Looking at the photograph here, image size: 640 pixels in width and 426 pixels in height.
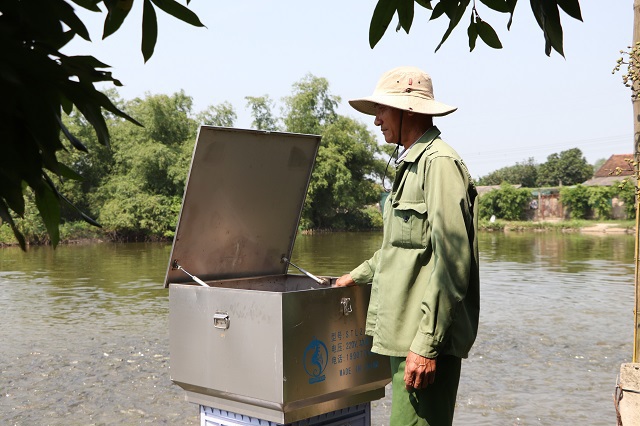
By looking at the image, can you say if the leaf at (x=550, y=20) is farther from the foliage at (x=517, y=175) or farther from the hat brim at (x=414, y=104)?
the foliage at (x=517, y=175)

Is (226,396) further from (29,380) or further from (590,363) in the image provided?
(590,363)

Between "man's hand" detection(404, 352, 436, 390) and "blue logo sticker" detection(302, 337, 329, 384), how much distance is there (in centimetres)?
38

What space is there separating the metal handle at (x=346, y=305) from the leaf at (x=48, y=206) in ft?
6.97

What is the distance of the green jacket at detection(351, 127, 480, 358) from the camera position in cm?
305

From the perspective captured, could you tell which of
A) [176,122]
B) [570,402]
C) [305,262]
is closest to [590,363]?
[570,402]

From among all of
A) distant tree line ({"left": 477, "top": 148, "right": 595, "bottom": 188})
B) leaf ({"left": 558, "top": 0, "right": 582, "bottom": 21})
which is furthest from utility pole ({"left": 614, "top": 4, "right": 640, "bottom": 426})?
distant tree line ({"left": 477, "top": 148, "right": 595, "bottom": 188})

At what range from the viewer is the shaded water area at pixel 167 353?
688 cm

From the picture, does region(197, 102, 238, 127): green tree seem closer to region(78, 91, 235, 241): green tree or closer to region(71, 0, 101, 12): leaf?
region(78, 91, 235, 241): green tree

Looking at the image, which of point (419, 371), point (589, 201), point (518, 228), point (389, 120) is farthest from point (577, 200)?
point (419, 371)

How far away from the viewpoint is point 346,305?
343 centimetres

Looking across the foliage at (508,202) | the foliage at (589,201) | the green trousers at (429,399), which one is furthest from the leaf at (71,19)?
the foliage at (508,202)

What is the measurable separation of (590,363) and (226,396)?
6.56 m

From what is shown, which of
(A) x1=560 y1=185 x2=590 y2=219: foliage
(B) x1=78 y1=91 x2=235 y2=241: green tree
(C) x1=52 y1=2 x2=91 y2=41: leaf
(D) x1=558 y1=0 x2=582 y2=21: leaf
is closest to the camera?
(C) x1=52 y1=2 x2=91 y2=41: leaf

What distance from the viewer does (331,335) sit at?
3.35m
